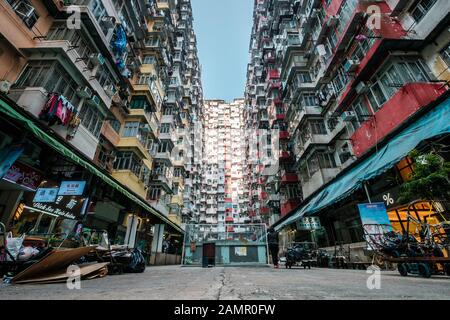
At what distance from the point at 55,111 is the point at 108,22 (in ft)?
29.7

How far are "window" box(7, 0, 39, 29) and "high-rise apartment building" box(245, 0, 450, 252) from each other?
1754 centimetres

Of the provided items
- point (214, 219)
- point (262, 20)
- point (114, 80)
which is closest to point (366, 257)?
point (114, 80)

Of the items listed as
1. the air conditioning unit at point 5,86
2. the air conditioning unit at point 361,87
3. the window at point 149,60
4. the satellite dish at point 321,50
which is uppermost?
the window at point 149,60

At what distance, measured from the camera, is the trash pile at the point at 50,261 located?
471 cm

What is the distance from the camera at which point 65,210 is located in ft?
29.4

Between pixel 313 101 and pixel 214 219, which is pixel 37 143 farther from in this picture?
pixel 214 219

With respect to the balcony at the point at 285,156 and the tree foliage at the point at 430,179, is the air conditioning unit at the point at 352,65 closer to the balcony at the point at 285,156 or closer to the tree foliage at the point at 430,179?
the tree foliage at the point at 430,179

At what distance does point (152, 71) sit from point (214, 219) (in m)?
57.5

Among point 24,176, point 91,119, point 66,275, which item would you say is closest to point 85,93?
point 91,119

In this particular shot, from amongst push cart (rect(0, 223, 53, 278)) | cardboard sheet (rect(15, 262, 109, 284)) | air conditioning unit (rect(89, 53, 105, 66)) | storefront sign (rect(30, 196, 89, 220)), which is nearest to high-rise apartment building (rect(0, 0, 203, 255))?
air conditioning unit (rect(89, 53, 105, 66))

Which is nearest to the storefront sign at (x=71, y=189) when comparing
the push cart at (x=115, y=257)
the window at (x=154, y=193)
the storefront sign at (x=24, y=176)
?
the push cart at (x=115, y=257)

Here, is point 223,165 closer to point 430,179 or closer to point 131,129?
point 131,129

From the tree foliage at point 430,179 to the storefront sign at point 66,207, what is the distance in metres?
12.1

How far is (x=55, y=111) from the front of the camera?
33.2ft
